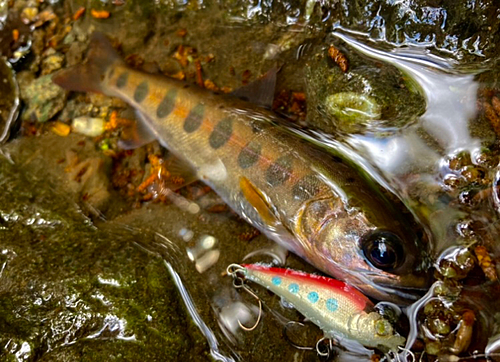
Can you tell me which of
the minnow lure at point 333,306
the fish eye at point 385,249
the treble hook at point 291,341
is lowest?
the treble hook at point 291,341

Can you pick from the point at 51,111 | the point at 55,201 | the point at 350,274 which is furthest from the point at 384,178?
the point at 51,111

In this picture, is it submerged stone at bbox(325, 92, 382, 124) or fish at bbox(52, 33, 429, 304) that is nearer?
fish at bbox(52, 33, 429, 304)

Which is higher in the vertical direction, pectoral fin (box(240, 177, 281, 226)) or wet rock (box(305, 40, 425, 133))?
Answer: wet rock (box(305, 40, 425, 133))

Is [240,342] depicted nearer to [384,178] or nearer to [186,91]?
[384,178]

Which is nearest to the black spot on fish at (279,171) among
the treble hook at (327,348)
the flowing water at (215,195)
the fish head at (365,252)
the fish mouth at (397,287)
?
the fish head at (365,252)

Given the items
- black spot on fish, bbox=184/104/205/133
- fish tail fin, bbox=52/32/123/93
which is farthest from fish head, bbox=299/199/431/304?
fish tail fin, bbox=52/32/123/93

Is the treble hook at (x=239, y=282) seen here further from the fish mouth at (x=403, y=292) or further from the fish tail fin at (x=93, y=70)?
the fish tail fin at (x=93, y=70)

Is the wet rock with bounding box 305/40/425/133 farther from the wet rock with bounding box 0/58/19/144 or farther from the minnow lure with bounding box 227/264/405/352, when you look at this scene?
the wet rock with bounding box 0/58/19/144
